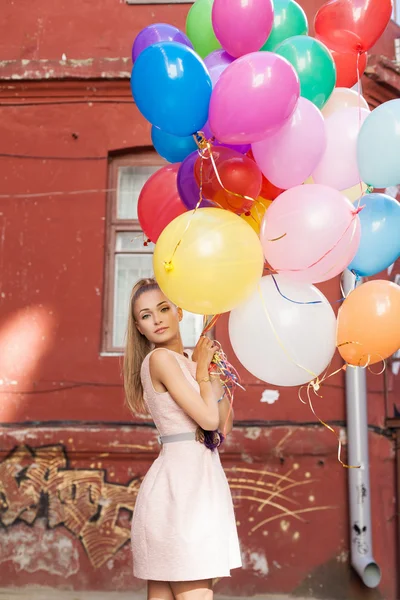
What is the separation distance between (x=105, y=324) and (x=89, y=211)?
1040mm

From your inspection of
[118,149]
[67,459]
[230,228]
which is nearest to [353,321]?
[230,228]

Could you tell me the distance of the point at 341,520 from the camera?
592 cm

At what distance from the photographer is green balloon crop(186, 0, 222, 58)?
3.44 metres

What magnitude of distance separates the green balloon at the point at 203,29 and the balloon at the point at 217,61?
0.58ft

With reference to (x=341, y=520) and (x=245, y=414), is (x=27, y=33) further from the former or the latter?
(x=341, y=520)

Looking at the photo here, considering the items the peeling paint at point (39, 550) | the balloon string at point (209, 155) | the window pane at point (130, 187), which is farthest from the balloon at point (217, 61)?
the peeling paint at point (39, 550)

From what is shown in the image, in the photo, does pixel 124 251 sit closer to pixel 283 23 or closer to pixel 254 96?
pixel 283 23

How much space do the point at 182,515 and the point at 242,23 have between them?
6.58ft

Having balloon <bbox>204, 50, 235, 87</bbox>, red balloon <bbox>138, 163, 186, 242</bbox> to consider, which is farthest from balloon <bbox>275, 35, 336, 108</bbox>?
red balloon <bbox>138, 163, 186, 242</bbox>

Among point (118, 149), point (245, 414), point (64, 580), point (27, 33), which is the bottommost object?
point (64, 580)

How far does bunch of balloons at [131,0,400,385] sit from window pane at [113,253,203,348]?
3286 millimetres

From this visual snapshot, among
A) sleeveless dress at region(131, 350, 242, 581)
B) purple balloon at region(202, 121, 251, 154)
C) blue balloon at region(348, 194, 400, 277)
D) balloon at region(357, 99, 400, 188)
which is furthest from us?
blue balloon at region(348, 194, 400, 277)

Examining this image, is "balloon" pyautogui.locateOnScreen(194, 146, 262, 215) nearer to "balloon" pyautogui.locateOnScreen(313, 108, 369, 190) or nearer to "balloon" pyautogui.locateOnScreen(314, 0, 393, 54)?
"balloon" pyautogui.locateOnScreen(313, 108, 369, 190)

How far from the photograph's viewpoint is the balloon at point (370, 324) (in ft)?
9.40
